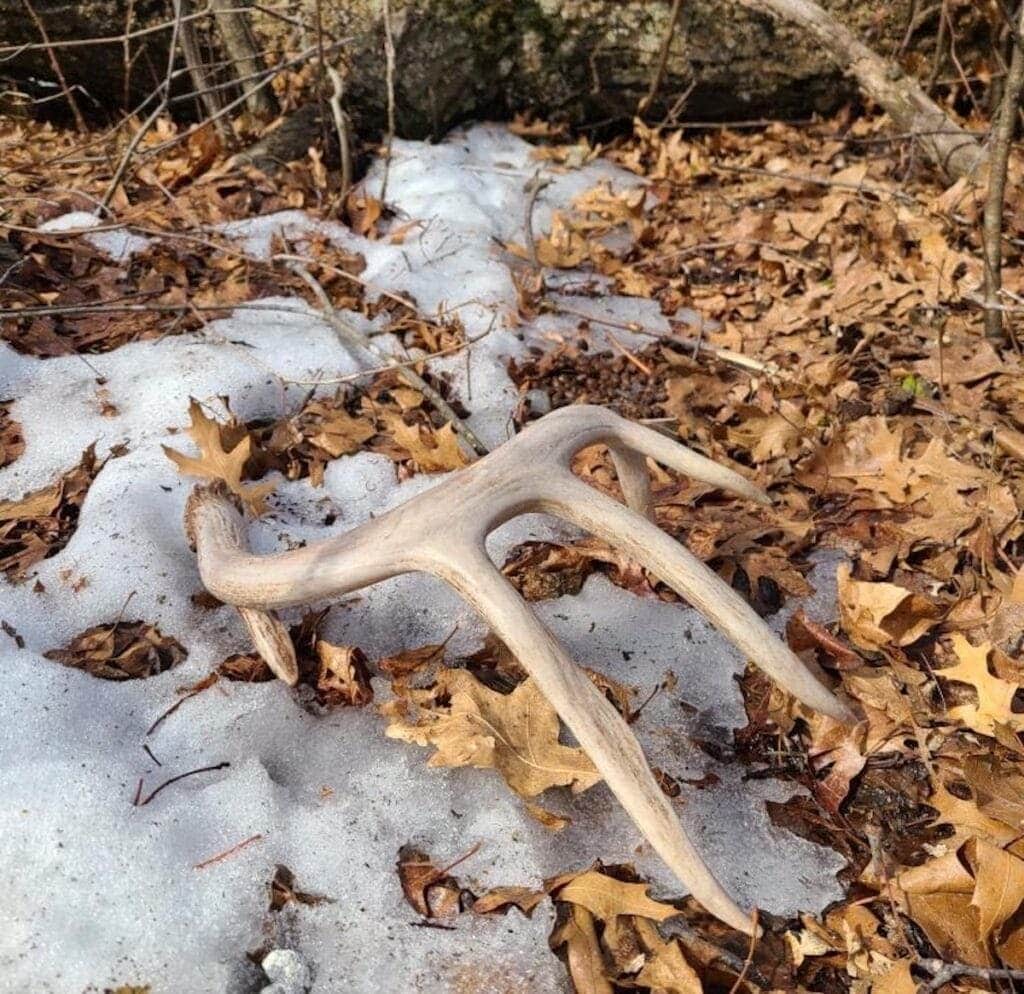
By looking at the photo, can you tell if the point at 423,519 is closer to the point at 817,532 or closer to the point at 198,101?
the point at 817,532

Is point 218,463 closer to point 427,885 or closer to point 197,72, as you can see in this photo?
point 427,885

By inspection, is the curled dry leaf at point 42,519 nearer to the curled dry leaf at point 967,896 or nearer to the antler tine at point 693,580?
the antler tine at point 693,580

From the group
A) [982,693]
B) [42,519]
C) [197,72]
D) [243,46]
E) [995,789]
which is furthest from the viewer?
[243,46]

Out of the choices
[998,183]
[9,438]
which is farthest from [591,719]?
[998,183]

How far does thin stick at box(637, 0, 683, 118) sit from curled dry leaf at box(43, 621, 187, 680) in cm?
367

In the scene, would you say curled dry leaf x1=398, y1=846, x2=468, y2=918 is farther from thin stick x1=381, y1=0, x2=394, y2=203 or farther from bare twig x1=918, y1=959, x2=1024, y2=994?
thin stick x1=381, y1=0, x2=394, y2=203

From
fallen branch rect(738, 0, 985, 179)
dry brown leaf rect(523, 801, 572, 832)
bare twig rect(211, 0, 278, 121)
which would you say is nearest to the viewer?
dry brown leaf rect(523, 801, 572, 832)

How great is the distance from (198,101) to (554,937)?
4.15 metres

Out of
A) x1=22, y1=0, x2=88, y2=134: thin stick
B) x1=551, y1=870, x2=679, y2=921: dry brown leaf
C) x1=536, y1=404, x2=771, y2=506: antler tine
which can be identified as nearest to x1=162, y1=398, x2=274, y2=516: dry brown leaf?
x1=536, y1=404, x2=771, y2=506: antler tine

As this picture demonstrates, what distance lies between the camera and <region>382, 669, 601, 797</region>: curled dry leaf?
1.87m

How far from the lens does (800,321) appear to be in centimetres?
346

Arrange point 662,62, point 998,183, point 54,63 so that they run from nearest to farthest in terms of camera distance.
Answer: point 998,183
point 54,63
point 662,62

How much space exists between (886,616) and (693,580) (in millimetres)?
738

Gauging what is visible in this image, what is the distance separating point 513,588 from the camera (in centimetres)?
169
